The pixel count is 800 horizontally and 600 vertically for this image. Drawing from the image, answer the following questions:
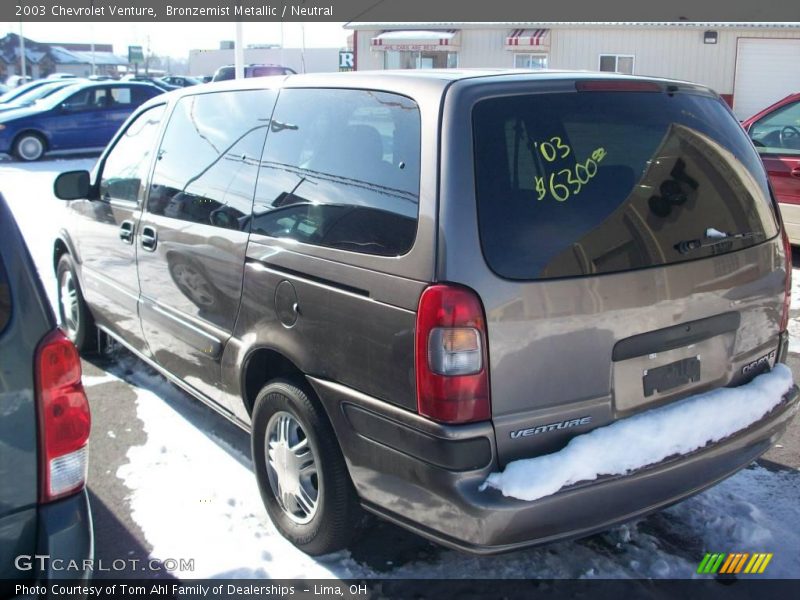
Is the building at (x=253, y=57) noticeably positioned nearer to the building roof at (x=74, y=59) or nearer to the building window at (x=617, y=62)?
the building roof at (x=74, y=59)

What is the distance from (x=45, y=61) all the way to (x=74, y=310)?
68.9 m

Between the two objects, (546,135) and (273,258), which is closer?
(546,135)

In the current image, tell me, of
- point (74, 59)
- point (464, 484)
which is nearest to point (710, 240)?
point (464, 484)

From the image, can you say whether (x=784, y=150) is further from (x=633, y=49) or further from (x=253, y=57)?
(x=253, y=57)

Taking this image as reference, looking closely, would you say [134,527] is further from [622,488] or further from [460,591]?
[622,488]

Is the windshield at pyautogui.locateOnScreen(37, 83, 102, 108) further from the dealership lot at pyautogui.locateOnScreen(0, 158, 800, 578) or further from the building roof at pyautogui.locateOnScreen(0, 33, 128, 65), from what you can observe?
the building roof at pyautogui.locateOnScreen(0, 33, 128, 65)

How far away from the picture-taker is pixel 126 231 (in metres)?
4.60

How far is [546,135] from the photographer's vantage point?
2.75 meters

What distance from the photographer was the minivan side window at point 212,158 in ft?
11.8

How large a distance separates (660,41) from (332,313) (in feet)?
76.2

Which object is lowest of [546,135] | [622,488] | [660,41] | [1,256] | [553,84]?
[622,488]
